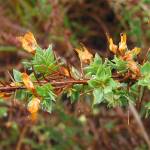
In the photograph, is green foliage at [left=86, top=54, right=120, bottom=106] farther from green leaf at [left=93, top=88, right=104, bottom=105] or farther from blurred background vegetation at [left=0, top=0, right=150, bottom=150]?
blurred background vegetation at [left=0, top=0, right=150, bottom=150]

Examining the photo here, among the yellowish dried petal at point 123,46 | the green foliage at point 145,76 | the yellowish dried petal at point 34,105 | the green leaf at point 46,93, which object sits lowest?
the yellowish dried petal at point 34,105

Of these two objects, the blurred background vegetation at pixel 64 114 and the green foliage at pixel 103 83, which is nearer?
the green foliage at pixel 103 83

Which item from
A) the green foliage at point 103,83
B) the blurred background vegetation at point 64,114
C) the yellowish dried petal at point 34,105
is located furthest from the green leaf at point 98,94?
the blurred background vegetation at point 64,114

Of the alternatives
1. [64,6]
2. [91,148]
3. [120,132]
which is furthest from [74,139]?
[64,6]

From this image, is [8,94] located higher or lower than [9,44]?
lower

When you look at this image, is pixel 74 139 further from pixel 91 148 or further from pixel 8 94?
pixel 8 94

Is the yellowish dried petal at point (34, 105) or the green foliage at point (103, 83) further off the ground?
the green foliage at point (103, 83)

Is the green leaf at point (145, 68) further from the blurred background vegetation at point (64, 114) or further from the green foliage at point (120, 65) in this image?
the blurred background vegetation at point (64, 114)

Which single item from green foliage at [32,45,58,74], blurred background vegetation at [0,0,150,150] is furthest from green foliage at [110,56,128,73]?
blurred background vegetation at [0,0,150,150]

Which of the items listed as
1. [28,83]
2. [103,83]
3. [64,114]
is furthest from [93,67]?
[64,114]
